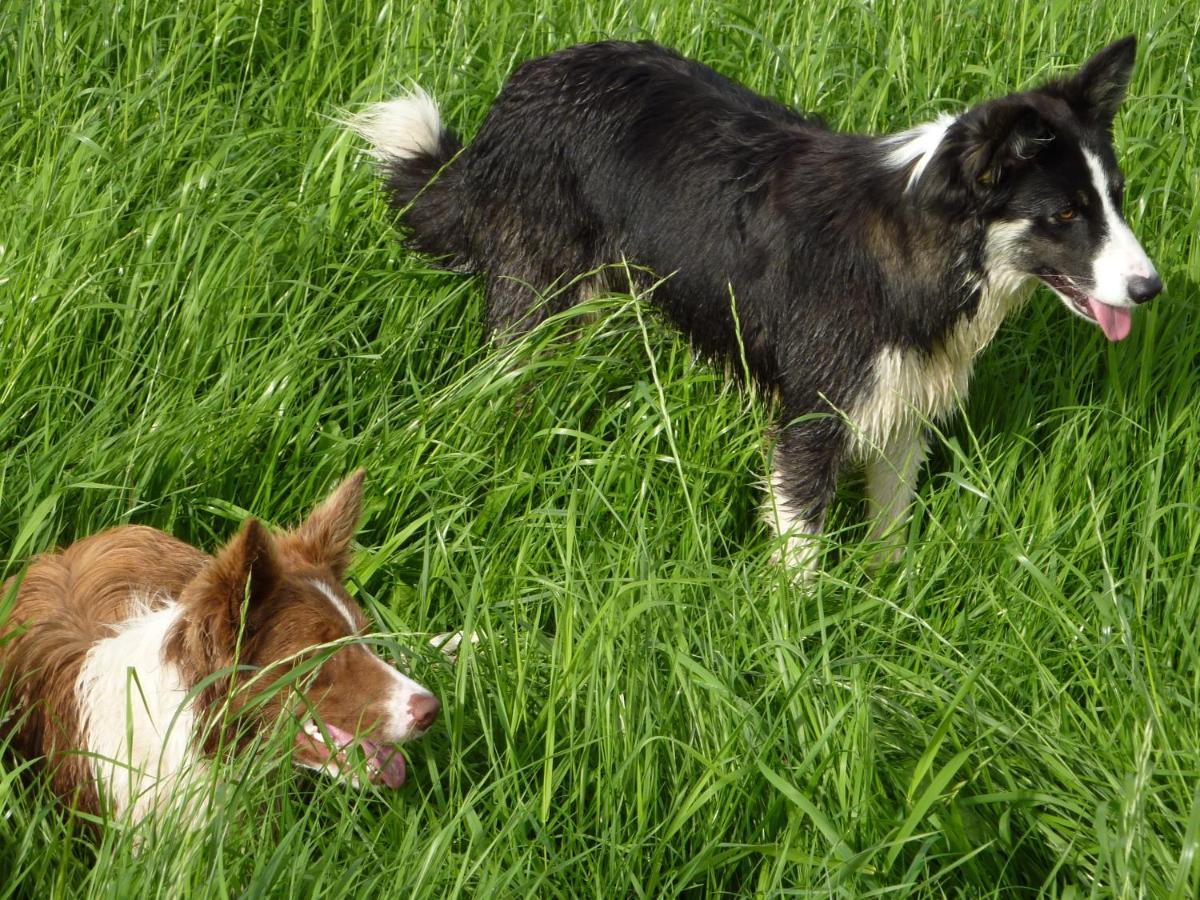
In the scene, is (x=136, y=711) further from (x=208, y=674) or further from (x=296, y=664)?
(x=296, y=664)

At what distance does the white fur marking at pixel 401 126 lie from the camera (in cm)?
421

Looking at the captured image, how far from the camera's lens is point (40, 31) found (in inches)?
174

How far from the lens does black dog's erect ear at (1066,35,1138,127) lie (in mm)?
3391

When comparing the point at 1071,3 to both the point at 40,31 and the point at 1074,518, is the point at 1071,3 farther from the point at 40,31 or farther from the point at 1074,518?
the point at 40,31

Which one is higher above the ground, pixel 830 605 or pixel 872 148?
pixel 872 148

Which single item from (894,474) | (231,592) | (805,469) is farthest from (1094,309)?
(231,592)

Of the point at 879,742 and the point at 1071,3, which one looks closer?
the point at 879,742

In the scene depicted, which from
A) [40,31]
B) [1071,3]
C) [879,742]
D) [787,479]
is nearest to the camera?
[879,742]

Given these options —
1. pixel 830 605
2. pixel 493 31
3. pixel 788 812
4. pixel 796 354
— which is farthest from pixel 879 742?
pixel 493 31

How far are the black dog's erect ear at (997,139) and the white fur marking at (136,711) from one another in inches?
80.1

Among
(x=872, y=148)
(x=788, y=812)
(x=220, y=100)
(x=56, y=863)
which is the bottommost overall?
(x=56, y=863)

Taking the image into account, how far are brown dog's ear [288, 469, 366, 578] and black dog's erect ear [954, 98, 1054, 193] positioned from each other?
1.60 metres

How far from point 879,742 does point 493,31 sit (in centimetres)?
296

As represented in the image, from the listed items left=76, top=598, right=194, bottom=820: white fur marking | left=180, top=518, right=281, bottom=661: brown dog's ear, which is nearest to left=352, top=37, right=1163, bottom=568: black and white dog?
left=180, top=518, right=281, bottom=661: brown dog's ear
